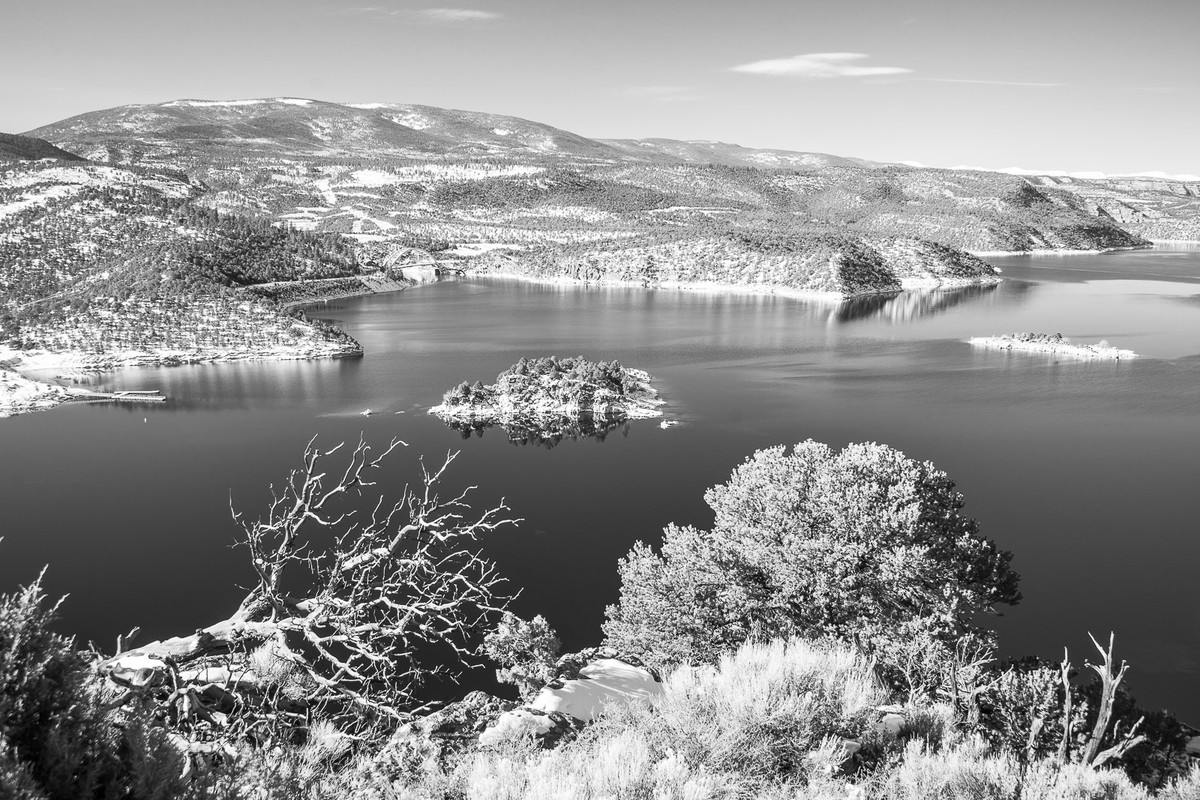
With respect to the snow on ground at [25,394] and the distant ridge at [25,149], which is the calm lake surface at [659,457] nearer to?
the snow on ground at [25,394]

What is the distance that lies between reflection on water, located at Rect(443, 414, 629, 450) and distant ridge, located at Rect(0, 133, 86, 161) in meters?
116

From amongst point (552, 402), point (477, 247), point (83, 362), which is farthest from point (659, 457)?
point (477, 247)

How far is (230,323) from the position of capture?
233 feet

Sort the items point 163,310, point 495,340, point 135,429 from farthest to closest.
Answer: point 495,340, point 163,310, point 135,429

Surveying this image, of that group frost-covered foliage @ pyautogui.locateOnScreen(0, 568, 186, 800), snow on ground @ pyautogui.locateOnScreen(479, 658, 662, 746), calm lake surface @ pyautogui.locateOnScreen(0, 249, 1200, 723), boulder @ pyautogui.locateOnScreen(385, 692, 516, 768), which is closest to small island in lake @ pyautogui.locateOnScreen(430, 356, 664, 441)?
calm lake surface @ pyautogui.locateOnScreen(0, 249, 1200, 723)

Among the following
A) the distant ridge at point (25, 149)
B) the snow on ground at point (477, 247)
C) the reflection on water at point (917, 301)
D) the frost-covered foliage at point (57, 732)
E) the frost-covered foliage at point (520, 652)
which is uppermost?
the distant ridge at point (25, 149)

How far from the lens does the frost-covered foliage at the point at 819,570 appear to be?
16094mm

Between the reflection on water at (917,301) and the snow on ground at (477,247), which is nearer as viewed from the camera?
the reflection on water at (917,301)

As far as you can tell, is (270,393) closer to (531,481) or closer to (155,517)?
(155,517)

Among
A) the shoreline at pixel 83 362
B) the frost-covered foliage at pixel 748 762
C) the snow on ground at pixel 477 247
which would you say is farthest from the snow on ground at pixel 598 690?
the snow on ground at pixel 477 247

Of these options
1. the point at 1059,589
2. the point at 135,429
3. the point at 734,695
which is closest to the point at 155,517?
the point at 135,429

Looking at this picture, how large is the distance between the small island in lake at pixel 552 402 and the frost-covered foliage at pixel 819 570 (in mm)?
28825

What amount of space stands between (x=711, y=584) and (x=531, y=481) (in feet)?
73.6

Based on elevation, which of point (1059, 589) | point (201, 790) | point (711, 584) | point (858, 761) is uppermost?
point (201, 790)
